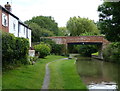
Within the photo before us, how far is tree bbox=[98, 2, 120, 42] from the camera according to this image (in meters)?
18.8

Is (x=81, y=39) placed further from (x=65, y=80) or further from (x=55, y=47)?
(x=65, y=80)

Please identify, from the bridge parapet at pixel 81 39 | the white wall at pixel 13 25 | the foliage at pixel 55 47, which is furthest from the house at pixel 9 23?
the bridge parapet at pixel 81 39

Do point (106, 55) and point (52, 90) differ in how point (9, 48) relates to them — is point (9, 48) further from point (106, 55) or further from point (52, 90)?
point (106, 55)

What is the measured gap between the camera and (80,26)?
5897 cm

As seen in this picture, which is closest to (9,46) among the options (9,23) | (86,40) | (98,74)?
(9,23)

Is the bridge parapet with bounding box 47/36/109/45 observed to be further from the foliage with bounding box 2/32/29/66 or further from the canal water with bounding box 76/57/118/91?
the foliage with bounding box 2/32/29/66

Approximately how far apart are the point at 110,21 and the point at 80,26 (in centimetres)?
3880

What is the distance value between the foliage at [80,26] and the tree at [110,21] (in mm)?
35890

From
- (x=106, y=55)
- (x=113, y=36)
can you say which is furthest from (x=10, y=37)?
(x=106, y=55)

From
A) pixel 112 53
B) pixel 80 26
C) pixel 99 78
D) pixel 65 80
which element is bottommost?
pixel 99 78

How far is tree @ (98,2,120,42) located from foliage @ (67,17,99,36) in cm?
3589

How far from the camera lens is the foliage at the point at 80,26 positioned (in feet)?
192

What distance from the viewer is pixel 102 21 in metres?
22.1

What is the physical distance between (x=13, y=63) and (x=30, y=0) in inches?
240
